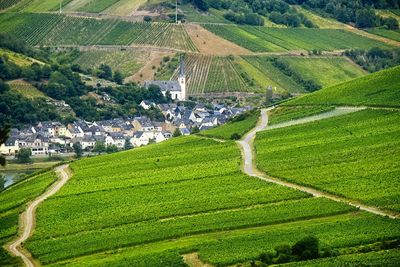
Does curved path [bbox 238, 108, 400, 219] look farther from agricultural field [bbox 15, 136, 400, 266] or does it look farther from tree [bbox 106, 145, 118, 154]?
tree [bbox 106, 145, 118, 154]

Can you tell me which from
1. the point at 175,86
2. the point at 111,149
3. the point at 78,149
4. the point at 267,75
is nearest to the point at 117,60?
the point at 175,86

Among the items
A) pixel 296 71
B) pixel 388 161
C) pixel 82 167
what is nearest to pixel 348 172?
pixel 388 161

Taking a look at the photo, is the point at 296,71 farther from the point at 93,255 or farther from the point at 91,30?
the point at 93,255

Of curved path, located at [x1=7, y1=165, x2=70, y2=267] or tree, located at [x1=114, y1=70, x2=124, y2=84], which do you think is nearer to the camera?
curved path, located at [x1=7, y1=165, x2=70, y2=267]

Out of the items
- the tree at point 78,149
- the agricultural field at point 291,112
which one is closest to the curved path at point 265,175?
the agricultural field at point 291,112

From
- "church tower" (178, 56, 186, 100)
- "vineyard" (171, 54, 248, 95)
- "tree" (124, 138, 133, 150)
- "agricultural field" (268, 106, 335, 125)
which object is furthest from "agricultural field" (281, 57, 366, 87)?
"agricultural field" (268, 106, 335, 125)

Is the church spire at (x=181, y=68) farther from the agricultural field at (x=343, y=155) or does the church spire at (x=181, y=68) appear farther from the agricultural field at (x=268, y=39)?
the agricultural field at (x=343, y=155)
